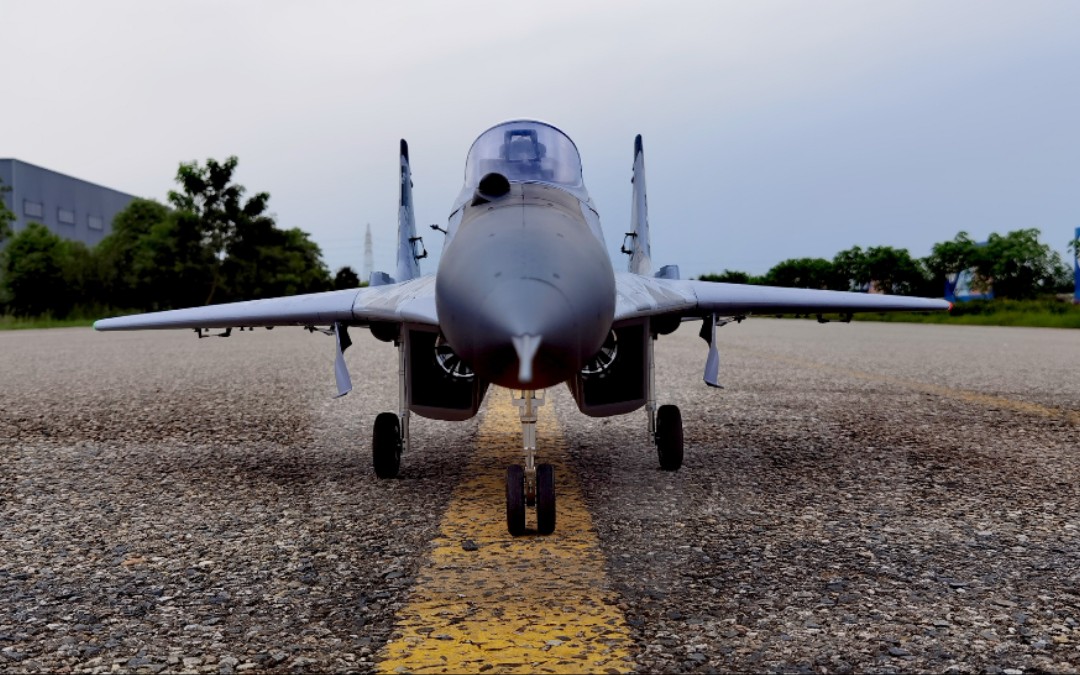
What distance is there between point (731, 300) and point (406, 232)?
13.4ft

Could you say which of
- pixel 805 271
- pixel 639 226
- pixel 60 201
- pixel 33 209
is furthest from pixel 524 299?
pixel 805 271

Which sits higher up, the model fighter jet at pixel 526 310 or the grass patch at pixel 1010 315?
the model fighter jet at pixel 526 310

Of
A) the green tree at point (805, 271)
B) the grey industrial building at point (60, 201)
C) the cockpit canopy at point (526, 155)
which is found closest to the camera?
the cockpit canopy at point (526, 155)

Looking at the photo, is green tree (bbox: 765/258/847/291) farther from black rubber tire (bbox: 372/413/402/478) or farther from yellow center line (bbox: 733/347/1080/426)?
black rubber tire (bbox: 372/413/402/478)

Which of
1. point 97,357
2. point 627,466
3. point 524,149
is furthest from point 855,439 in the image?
point 97,357

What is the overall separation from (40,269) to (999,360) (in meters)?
60.7

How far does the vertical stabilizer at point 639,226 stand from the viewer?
7.81m

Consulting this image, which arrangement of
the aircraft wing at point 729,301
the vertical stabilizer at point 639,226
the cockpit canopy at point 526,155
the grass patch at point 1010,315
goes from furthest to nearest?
the grass patch at point 1010,315 → the vertical stabilizer at point 639,226 → the aircraft wing at point 729,301 → the cockpit canopy at point 526,155

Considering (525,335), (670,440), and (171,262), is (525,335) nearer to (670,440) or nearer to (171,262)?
(670,440)

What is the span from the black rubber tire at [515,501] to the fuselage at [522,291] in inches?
34.5

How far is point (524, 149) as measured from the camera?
452 centimetres

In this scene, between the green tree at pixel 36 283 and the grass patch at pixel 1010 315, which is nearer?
the grass patch at pixel 1010 315

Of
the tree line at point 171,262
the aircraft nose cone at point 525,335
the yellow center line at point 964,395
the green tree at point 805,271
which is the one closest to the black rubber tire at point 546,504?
the aircraft nose cone at point 525,335

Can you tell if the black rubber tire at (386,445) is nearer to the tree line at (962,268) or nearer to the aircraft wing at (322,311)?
the aircraft wing at (322,311)
